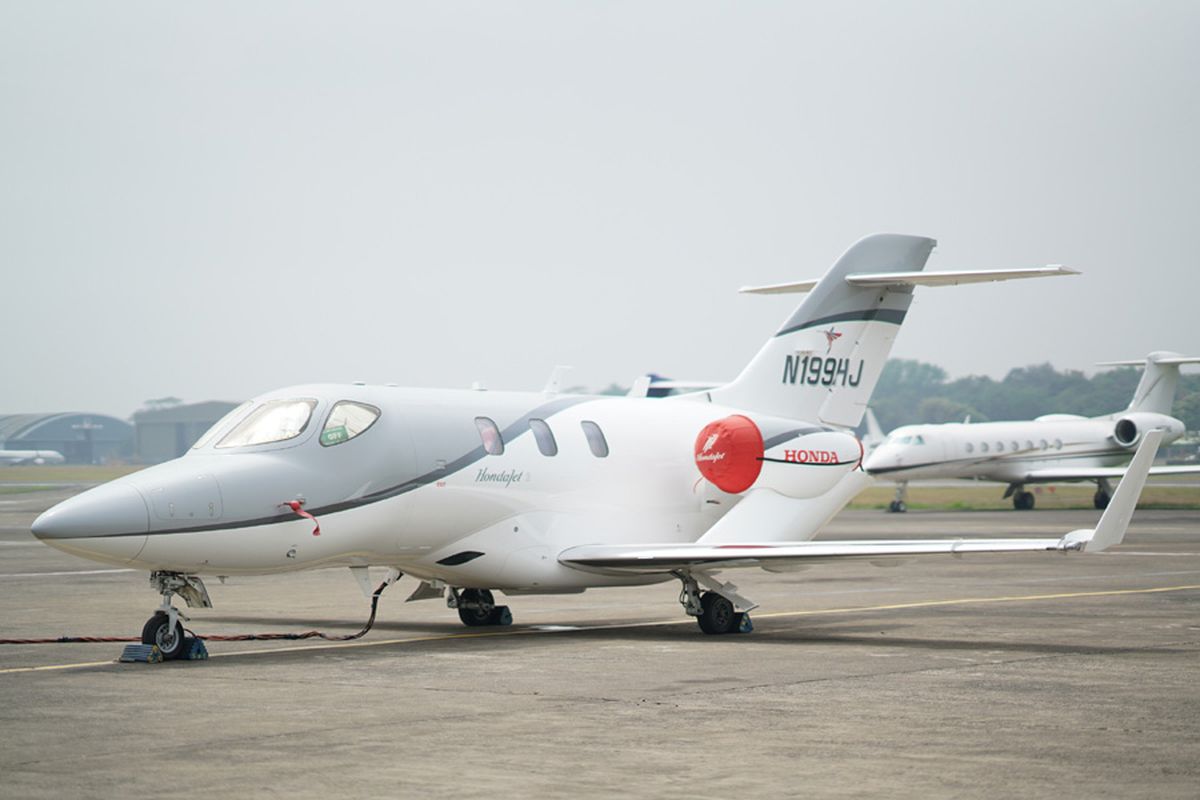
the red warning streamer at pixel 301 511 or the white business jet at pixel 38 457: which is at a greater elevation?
the red warning streamer at pixel 301 511

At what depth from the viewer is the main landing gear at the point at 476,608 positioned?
17219mm

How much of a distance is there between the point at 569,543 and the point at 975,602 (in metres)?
6.04

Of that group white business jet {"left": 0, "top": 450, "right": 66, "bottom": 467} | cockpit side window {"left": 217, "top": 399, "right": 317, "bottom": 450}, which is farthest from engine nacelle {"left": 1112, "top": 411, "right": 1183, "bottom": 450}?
white business jet {"left": 0, "top": 450, "right": 66, "bottom": 467}

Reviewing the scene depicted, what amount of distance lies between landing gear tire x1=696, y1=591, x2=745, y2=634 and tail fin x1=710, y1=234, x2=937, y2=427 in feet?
11.8

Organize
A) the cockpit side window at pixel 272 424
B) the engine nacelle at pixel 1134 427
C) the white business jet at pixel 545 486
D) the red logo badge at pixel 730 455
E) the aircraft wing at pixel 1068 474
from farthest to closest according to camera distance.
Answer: the engine nacelle at pixel 1134 427 < the aircraft wing at pixel 1068 474 < the red logo badge at pixel 730 455 < the cockpit side window at pixel 272 424 < the white business jet at pixel 545 486

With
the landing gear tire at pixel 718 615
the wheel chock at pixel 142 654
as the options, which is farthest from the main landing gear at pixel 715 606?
the wheel chock at pixel 142 654

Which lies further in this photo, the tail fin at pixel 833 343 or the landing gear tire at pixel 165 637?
the tail fin at pixel 833 343

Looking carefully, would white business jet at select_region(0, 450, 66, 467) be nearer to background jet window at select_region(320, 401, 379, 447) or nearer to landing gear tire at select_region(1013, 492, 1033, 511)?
landing gear tire at select_region(1013, 492, 1033, 511)

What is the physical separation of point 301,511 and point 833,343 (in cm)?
781

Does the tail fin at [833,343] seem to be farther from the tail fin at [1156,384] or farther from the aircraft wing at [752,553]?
the tail fin at [1156,384]

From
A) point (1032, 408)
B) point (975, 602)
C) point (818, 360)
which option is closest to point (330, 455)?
point (818, 360)

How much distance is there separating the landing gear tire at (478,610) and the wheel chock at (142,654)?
4463 millimetres

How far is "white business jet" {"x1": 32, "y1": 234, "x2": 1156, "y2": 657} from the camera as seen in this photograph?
44.4 feet

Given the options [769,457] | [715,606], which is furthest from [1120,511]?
[769,457]
